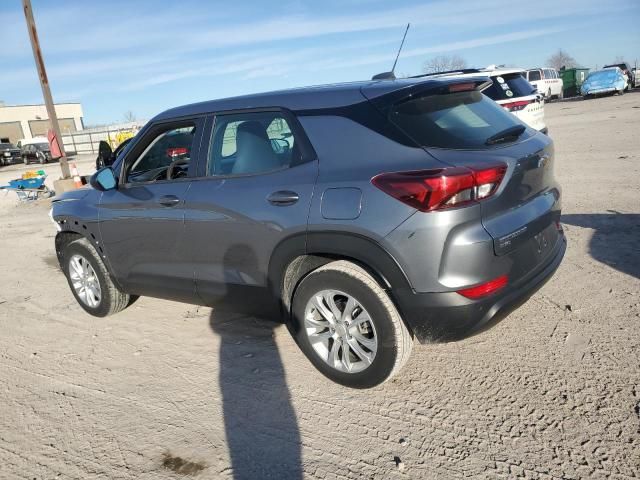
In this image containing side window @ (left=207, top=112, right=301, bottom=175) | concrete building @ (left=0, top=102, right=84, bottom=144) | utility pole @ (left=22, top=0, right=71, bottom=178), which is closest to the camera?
side window @ (left=207, top=112, right=301, bottom=175)

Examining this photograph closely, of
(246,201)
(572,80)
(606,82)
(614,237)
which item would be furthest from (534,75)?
(246,201)

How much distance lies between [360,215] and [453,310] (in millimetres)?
693

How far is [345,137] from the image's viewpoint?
2898 millimetres

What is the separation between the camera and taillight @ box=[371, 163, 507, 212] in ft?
8.26

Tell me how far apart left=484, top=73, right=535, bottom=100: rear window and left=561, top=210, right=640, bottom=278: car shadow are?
3340 mm

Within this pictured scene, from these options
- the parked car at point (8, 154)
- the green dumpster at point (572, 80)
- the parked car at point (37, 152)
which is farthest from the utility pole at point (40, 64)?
the green dumpster at point (572, 80)

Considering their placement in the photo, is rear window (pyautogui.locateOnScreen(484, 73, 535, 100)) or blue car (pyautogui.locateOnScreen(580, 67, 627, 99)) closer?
rear window (pyautogui.locateOnScreen(484, 73, 535, 100))

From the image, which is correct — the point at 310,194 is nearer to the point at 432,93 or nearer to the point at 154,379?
the point at 432,93

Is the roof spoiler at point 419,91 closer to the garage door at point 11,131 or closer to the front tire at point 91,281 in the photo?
the front tire at point 91,281

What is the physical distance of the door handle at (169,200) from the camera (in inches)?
143

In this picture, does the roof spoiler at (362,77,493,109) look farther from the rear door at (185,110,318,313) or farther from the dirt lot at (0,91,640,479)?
the dirt lot at (0,91,640,479)

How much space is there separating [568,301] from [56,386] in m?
3.85

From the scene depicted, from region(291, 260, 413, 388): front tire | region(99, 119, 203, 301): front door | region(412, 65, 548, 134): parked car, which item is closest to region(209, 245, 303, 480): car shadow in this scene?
region(291, 260, 413, 388): front tire

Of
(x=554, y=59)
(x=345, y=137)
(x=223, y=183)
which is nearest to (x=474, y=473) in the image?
(x=345, y=137)
